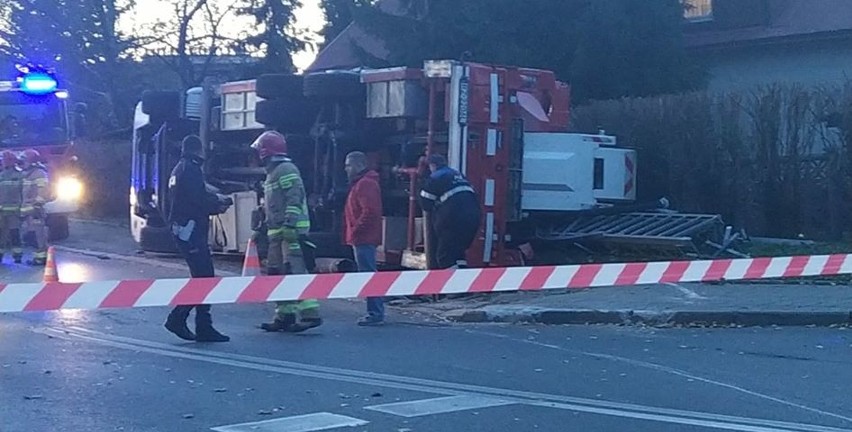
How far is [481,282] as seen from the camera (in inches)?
425

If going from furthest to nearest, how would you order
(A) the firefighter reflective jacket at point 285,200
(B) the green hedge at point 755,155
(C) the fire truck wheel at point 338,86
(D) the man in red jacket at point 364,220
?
1. (B) the green hedge at point 755,155
2. (C) the fire truck wheel at point 338,86
3. (D) the man in red jacket at point 364,220
4. (A) the firefighter reflective jacket at point 285,200

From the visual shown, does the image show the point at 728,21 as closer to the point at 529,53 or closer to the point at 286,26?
the point at 529,53

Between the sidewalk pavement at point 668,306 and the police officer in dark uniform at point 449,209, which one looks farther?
the police officer in dark uniform at point 449,209

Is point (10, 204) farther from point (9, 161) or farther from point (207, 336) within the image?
point (207, 336)

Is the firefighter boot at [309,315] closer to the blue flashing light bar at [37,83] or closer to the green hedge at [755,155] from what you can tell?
the green hedge at [755,155]

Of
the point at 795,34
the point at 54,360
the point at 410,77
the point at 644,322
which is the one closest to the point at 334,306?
the point at 410,77

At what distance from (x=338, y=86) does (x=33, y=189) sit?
18.4ft

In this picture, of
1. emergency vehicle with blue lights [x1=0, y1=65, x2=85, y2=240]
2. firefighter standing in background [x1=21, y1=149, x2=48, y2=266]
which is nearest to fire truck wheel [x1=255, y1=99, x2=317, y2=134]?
firefighter standing in background [x1=21, y1=149, x2=48, y2=266]

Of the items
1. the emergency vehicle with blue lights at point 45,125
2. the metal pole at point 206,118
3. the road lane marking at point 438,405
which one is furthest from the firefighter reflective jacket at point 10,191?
the road lane marking at point 438,405

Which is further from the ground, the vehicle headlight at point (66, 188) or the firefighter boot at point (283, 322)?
the vehicle headlight at point (66, 188)

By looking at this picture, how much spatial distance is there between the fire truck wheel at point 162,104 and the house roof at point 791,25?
12241 mm

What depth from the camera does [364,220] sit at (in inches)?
506

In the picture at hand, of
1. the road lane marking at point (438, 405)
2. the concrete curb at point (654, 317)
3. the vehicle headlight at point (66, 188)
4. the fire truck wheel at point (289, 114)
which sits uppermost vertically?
the fire truck wheel at point (289, 114)

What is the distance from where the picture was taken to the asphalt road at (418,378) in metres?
7.91
